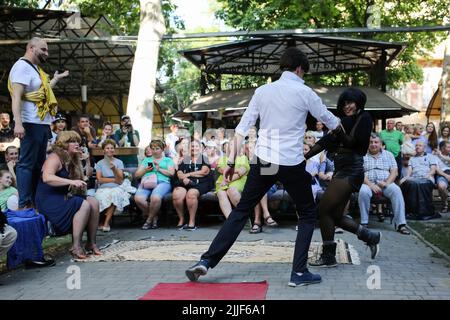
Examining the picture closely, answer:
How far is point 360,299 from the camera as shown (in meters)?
4.65

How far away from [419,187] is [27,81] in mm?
7776

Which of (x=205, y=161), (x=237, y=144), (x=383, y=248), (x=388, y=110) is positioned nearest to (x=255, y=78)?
(x=388, y=110)

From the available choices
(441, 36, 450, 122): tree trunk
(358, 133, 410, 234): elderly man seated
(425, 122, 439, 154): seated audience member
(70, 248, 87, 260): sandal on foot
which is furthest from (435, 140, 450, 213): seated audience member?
(70, 248, 87, 260): sandal on foot

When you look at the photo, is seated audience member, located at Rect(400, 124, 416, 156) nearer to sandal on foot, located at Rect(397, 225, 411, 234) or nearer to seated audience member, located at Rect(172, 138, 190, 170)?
sandal on foot, located at Rect(397, 225, 411, 234)

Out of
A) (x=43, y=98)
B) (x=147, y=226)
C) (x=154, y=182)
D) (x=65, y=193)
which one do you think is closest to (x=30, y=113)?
(x=43, y=98)

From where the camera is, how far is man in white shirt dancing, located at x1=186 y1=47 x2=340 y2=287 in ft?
17.2

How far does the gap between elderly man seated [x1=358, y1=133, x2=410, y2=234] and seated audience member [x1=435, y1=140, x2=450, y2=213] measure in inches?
95.5

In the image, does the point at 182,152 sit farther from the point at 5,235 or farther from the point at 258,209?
the point at 5,235

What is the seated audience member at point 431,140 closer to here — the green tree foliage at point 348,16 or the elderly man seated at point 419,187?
the elderly man seated at point 419,187

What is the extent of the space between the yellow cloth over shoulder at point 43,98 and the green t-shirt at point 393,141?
887 centimetres

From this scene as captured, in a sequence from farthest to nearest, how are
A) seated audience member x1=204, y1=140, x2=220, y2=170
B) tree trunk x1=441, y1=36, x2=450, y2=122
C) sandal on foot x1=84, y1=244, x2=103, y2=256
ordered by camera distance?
1. tree trunk x1=441, y1=36, x2=450, y2=122
2. seated audience member x1=204, y1=140, x2=220, y2=170
3. sandal on foot x1=84, y1=244, x2=103, y2=256

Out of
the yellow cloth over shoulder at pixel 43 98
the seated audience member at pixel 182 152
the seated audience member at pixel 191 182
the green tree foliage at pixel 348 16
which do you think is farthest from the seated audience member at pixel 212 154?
the green tree foliage at pixel 348 16

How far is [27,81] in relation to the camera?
6.44 meters

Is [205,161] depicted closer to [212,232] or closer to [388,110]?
[212,232]
